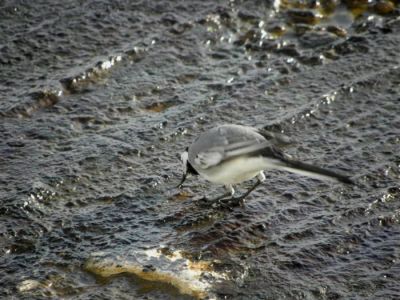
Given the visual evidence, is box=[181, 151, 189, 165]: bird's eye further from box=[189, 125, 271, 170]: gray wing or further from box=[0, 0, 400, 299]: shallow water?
box=[0, 0, 400, 299]: shallow water

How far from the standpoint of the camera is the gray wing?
7570 millimetres

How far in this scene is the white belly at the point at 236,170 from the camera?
7.43m

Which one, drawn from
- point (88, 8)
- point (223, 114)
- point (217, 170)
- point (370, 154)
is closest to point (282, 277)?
point (217, 170)

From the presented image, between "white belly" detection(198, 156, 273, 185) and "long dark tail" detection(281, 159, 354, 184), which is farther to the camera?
"white belly" detection(198, 156, 273, 185)

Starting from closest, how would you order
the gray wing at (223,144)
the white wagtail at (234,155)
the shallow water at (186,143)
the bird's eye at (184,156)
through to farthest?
the shallow water at (186,143) < the white wagtail at (234,155) < the gray wing at (223,144) < the bird's eye at (184,156)

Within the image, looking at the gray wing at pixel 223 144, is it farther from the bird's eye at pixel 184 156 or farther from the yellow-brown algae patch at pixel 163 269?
the yellow-brown algae patch at pixel 163 269

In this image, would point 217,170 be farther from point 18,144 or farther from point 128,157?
point 18,144

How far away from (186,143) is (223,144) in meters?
1.22

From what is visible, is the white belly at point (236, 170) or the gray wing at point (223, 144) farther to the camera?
the gray wing at point (223, 144)

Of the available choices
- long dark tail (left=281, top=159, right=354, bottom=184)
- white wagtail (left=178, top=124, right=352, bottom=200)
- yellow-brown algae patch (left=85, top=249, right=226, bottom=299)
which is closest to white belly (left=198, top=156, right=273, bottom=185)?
white wagtail (left=178, top=124, right=352, bottom=200)

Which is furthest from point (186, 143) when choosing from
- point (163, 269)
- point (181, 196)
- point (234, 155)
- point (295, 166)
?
point (163, 269)

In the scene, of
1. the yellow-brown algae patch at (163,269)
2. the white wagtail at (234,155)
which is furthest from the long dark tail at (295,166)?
the yellow-brown algae patch at (163,269)

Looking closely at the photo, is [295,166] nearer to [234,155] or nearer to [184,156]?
[234,155]

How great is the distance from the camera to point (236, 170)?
7.63m
